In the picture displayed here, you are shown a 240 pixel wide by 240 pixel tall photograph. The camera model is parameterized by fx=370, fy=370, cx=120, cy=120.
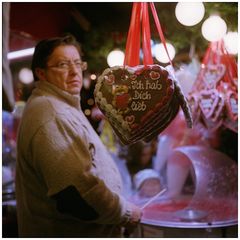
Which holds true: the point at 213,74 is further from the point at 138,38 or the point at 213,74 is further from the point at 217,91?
the point at 138,38

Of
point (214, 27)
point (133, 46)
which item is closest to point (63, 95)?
point (133, 46)

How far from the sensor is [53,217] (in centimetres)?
156

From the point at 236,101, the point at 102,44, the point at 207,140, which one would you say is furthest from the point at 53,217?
the point at 102,44

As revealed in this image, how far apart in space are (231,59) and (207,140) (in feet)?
2.68

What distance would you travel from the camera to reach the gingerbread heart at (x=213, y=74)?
2.13 meters

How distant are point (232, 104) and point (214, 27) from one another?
433mm

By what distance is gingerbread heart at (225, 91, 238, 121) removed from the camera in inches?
79.6

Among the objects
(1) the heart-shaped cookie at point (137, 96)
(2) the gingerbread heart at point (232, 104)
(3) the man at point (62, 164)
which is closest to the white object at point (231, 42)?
(2) the gingerbread heart at point (232, 104)

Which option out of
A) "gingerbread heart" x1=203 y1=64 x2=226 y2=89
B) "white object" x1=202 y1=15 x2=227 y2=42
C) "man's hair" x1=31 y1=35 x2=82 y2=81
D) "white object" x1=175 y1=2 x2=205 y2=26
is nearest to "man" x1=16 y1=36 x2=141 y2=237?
"man's hair" x1=31 y1=35 x2=82 y2=81

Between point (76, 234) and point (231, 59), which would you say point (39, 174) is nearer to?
point (76, 234)

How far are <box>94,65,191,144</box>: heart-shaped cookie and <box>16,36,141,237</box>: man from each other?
1.10 ft

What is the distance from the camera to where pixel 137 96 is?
114 centimetres

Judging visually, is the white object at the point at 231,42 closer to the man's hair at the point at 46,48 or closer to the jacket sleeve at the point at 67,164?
the man's hair at the point at 46,48

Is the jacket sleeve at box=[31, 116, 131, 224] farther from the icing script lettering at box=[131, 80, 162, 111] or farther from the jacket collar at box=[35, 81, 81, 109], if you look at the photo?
the icing script lettering at box=[131, 80, 162, 111]
